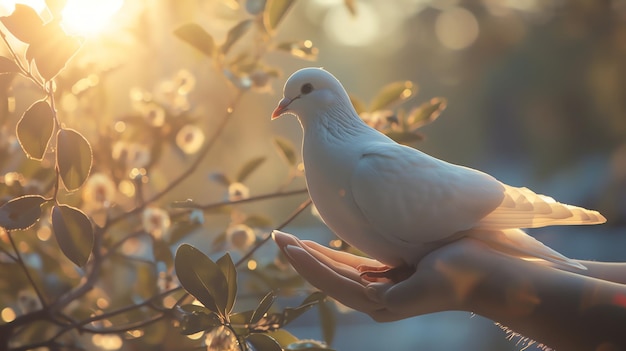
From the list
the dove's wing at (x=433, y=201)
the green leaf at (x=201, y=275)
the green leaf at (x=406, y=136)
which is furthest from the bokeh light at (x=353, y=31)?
the green leaf at (x=201, y=275)

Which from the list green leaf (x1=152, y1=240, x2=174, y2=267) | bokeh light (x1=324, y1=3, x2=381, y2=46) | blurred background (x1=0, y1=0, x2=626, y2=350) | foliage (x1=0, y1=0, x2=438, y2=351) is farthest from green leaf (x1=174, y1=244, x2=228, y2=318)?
bokeh light (x1=324, y1=3, x2=381, y2=46)

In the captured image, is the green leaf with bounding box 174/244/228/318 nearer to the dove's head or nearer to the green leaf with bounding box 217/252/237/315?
the green leaf with bounding box 217/252/237/315

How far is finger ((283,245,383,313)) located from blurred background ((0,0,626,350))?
2.05 feet

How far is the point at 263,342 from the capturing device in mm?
469

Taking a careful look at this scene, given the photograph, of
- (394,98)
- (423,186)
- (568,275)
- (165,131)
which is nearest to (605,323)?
(568,275)

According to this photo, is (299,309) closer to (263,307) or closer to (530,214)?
(263,307)

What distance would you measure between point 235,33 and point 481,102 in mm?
2584

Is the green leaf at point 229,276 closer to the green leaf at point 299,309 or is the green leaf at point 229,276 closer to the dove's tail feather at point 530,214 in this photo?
the green leaf at point 299,309

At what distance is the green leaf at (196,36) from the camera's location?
2.01 ft

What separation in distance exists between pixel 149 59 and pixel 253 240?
350 mm

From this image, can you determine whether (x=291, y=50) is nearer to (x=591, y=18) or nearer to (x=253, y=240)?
(x=253, y=240)

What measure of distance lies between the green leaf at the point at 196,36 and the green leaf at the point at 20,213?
0.23 meters

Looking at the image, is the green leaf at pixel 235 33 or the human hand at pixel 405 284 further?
the green leaf at pixel 235 33

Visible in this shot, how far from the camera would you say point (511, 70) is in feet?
9.33
